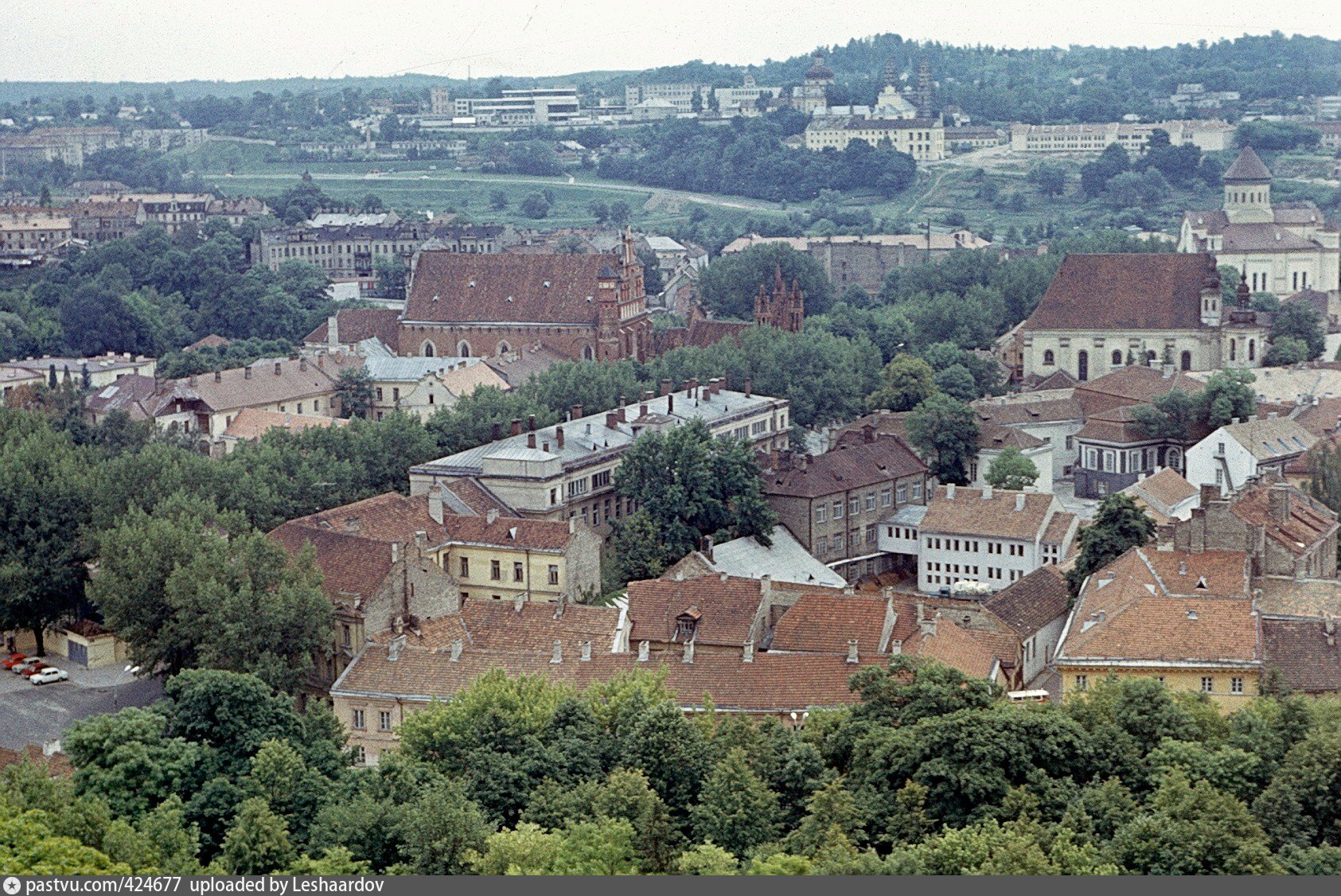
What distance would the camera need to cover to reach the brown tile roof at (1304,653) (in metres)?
34.6

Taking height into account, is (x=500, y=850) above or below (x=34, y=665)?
above

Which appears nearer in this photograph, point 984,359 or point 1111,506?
point 1111,506

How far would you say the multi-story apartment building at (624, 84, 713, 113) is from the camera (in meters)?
190

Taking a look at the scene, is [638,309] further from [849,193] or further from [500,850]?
[849,193]

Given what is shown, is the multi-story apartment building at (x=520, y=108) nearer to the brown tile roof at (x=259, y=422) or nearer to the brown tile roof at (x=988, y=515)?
the brown tile roof at (x=259, y=422)

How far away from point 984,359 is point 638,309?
529 inches

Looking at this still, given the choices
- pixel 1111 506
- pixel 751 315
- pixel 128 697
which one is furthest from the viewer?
pixel 751 315

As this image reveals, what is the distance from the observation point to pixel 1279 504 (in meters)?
42.3

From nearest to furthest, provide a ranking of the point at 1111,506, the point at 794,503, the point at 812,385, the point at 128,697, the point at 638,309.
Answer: the point at 128,697 < the point at 1111,506 < the point at 794,503 < the point at 812,385 < the point at 638,309

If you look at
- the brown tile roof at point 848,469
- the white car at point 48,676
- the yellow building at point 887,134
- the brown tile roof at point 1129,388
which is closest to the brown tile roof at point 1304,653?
the brown tile roof at point 848,469

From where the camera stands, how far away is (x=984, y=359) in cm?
7494

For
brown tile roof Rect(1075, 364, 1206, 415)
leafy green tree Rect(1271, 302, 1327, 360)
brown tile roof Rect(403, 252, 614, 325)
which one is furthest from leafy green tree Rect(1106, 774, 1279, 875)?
brown tile roof Rect(403, 252, 614, 325)

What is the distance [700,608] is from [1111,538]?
9733 millimetres

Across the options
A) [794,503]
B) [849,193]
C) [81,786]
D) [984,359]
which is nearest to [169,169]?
[849,193]
